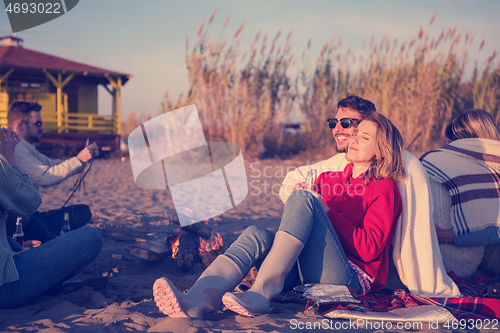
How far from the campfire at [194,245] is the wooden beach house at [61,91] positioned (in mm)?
9186

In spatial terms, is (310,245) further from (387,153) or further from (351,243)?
(387,153)

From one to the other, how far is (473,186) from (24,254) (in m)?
2.48

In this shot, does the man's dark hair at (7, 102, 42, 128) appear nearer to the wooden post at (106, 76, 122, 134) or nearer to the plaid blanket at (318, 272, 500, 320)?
the plaid blanket at (318, 272, 500, 320)

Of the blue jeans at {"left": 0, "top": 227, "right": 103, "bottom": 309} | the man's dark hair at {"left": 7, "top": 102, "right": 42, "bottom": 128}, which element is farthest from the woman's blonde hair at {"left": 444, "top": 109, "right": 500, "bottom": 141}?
the man's dark hair at {"left": 7, "top": 102, "right": 42, "bottom": 128}

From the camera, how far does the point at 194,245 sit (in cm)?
284

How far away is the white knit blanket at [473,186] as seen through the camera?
218 cm

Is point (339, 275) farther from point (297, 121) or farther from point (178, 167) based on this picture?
point (297, 121)

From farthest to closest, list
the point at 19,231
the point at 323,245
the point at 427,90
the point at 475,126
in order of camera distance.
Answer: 1. the point at 427,90
2. the point at 19,231
3. the point at 475,126
4. the point at 323,245

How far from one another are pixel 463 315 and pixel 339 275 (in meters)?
0.65

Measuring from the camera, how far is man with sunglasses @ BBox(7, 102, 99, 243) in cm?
293

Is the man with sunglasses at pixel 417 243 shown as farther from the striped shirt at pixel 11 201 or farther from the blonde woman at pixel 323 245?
the striped shirt at pixel 11 201

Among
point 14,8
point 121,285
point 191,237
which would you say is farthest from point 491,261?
point 14,8

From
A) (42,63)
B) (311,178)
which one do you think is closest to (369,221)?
(311,178)

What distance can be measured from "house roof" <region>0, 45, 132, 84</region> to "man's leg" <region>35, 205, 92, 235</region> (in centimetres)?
1021
